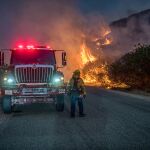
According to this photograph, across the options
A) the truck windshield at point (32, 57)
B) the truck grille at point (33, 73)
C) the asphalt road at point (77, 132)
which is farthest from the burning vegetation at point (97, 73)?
the asphalt road at point (77, 132)

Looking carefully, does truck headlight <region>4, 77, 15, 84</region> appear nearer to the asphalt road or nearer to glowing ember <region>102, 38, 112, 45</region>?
the asphalt road

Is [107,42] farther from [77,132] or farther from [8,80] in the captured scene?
[77,132]

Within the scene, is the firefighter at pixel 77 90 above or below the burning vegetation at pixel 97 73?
below

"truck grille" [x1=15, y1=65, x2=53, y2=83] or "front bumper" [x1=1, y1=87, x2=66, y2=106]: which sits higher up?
"truck grille" [x1=15, y1=65, x2=53, y2=83]

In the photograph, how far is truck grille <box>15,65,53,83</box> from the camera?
18938mm

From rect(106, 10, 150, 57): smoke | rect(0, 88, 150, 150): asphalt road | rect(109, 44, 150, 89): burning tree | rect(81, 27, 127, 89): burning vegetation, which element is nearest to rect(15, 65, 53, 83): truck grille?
rect(0, 88, 150, 150): asphalt road

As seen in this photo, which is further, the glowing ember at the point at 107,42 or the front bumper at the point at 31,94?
the glowing ember at the point at 107,42

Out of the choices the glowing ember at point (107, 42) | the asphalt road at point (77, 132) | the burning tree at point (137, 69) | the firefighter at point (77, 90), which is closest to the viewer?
the asphalt road at point (77, 132)

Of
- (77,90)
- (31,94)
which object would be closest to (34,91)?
(31,94)

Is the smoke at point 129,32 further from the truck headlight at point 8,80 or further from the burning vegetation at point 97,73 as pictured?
the truck headlight at point 8,80

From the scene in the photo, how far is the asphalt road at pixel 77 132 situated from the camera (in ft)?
34.6

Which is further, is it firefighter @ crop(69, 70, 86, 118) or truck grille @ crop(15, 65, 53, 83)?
truck grille @ crop(15, 65, 53, 83)

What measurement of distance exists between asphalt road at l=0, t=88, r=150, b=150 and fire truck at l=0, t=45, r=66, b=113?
2.72 feet

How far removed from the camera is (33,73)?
19078mm
